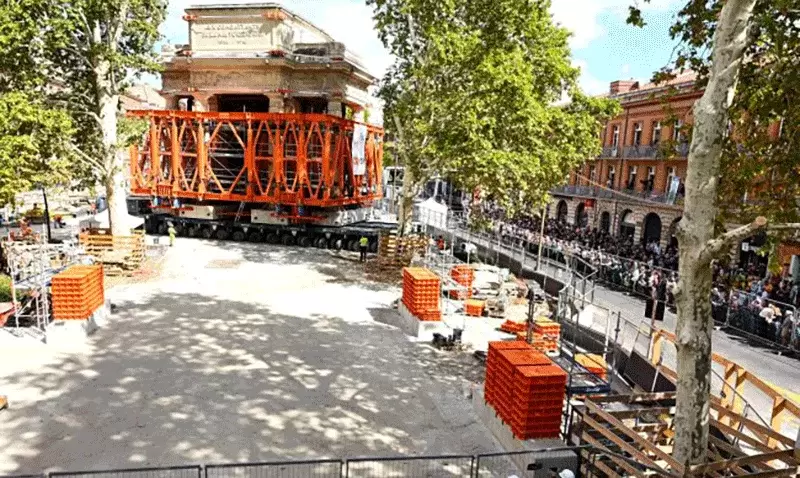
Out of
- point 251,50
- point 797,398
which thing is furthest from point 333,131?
point 797,398

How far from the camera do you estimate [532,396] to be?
988 cm

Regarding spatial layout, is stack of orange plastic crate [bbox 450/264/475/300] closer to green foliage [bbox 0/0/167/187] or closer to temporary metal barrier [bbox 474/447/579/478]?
temporary metal barrier [bbox 474/447/579/478]

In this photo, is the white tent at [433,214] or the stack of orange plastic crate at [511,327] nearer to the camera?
the stack of orange plastic crate at [511,327]

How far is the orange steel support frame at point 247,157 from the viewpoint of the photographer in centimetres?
3412

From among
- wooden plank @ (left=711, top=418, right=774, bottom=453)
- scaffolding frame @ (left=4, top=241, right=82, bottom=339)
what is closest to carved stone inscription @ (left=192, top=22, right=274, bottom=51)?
scaffolding frame @ (left=4, top=241, right=82, bottom=339)

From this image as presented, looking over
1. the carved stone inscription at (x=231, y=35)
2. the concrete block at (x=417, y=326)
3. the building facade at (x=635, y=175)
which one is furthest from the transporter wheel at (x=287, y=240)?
the building facade at (x=635, y=175)

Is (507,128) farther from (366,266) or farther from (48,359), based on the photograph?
(48,359)

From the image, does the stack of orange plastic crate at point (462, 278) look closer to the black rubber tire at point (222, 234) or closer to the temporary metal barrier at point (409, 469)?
the temporary metal barrier at point (409, 469)

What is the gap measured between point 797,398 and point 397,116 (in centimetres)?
2040

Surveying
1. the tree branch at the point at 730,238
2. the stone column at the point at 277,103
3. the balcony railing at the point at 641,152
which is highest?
the stone column at the point at 277,103

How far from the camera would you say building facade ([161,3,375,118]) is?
3494 cm

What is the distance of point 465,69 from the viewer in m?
24.6

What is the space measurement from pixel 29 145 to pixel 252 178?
670 inches

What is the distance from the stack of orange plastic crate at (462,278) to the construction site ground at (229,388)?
10.6 feet
